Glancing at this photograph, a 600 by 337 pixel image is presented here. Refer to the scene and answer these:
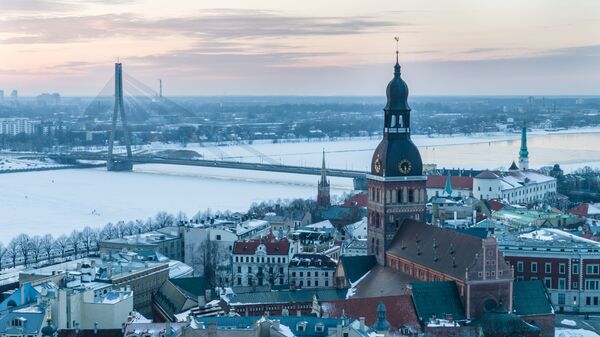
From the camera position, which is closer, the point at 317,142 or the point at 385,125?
the point at 385,125

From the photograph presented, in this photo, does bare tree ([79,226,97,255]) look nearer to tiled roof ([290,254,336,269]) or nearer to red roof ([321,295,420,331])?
tiled roof ([290,254,336,269])

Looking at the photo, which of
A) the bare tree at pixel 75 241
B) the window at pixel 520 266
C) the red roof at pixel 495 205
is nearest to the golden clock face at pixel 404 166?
the window at pixel 520 266

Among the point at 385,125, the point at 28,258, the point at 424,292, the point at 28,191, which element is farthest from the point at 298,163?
the point at 424,292

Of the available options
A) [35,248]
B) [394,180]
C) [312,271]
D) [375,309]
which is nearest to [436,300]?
[375,309]

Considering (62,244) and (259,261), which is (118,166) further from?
(259,261)

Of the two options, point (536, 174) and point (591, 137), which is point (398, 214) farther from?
point (591, 137)
